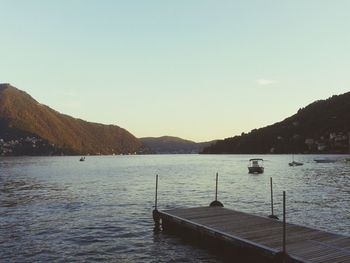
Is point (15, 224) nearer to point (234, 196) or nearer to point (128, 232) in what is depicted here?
point (128, 232)

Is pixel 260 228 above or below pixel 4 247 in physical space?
above

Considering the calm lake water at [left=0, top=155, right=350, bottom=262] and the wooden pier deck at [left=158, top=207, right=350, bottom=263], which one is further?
the calm lake water at [left=0, top=155, right=350, bottom=262]

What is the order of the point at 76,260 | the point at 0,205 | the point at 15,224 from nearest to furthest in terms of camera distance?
the point at 76,260, the point at 15,224, the point at 0,205

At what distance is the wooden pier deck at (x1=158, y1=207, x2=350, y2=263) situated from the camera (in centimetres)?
1953

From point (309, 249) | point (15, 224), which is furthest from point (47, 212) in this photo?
point (309, 249)

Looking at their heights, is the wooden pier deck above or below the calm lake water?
above

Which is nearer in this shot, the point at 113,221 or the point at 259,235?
the point at 259,235

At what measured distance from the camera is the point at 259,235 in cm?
2341

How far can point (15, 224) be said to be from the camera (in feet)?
118

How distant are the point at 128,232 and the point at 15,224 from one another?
10.9m

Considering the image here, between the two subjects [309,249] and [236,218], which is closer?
[309,249]

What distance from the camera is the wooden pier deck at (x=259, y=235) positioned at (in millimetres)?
19531

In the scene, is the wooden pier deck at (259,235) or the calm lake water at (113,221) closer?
the wooden pier deck at (259,235)

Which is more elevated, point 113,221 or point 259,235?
point 259,235
